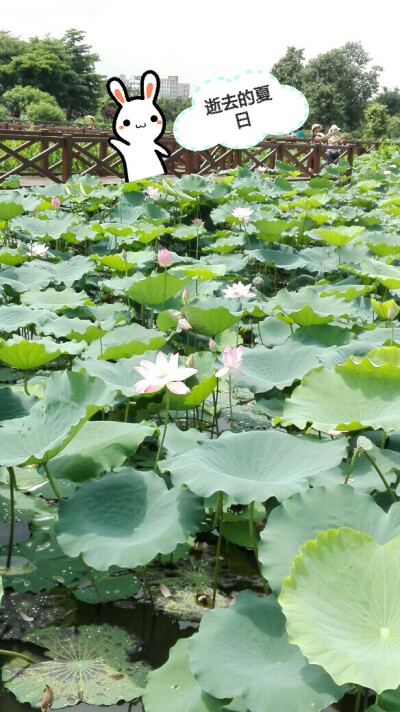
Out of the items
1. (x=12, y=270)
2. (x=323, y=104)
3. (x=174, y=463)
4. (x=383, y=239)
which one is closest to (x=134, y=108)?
(x=12, y=270)

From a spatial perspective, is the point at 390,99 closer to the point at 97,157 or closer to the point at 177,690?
the point at 97,157

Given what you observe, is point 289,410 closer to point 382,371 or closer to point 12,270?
point 382,371

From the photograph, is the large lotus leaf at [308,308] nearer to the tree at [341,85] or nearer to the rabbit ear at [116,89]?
the rabbit ear at [116,89]

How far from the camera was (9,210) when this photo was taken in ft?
13.5

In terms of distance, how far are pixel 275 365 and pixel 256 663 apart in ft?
3.41

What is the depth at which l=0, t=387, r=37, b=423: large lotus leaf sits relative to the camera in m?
1.80

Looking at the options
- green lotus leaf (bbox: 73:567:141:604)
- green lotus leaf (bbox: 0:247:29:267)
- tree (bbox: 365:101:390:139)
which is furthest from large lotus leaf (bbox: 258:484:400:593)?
tree (bbox: 365:101:390:139)

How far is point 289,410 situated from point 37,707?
2.51 ft

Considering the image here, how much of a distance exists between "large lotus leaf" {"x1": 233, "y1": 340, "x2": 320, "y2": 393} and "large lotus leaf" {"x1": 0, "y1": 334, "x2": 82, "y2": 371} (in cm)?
51

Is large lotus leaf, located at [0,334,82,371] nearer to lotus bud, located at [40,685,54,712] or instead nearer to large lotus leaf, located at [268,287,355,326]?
large lotus leaf, located at [268,287,355,326]

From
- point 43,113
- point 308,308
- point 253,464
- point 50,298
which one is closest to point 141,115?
point 50,298

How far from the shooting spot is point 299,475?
51.9 inches

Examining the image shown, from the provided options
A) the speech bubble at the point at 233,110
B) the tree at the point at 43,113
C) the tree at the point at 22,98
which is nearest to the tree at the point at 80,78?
the tree at the point at 22,98

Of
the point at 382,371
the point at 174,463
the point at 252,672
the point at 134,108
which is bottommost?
the point at 252,672
